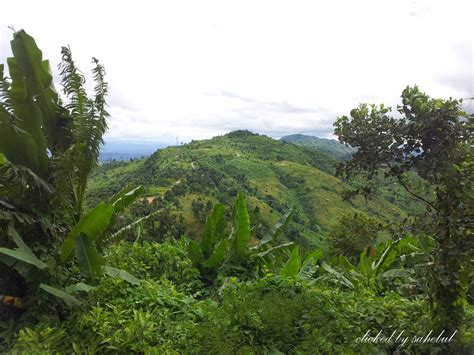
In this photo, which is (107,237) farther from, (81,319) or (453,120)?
(453,120)

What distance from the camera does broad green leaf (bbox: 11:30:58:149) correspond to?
4699mm

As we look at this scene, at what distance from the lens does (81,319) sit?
399cm

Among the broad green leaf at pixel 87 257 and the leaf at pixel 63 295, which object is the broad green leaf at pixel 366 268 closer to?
the broad green leaf at pixel 87 257

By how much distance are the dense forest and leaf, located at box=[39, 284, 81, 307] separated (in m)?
0.02

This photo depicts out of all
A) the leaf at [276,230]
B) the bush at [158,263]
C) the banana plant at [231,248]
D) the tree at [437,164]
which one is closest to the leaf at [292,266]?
the banana plant at [231,248]

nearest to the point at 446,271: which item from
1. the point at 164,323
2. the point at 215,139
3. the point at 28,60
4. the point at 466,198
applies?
the point at 466,198

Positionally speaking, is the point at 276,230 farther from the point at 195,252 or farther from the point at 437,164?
the point at 437,164

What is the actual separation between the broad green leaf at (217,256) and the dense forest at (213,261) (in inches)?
1.1

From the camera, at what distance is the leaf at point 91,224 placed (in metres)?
4.32

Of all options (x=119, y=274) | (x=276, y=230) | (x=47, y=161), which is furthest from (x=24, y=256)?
(x=276, y=230)

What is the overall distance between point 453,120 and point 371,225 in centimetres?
129

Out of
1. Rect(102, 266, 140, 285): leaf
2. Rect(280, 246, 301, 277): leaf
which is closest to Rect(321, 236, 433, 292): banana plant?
Rect(280, 246, 301, 277): leaf

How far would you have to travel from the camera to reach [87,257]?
4.33m

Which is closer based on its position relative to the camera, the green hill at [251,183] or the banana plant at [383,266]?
the banana plant at [383,266]
